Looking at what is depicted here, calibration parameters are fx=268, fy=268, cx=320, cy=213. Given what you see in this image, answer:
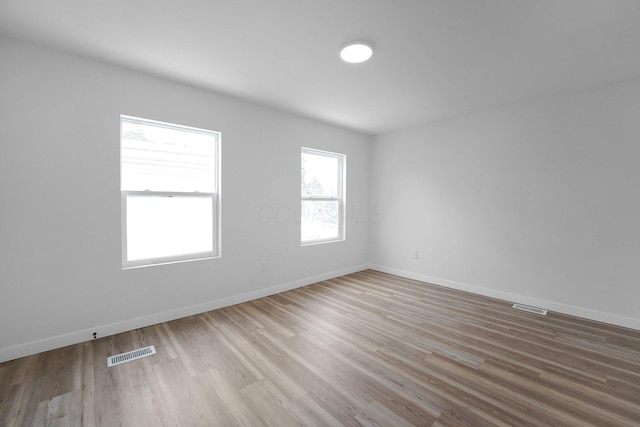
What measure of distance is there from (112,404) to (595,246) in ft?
15.8

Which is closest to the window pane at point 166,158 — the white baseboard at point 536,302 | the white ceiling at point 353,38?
the white ceiling at point 353,38

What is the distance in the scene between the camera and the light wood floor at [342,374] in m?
1.67

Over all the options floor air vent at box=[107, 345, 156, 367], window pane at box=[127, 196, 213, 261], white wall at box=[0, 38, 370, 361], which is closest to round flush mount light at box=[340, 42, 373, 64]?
white wall at box=[0, 38, 370, 361]

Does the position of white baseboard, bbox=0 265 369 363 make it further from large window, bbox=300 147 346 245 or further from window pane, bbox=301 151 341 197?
window pane, bbox=301 151 341 197

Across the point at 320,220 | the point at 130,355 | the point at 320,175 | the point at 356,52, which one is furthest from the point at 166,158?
the point at 320,220

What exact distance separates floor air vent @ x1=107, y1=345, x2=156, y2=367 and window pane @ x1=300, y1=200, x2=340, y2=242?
2.52 m

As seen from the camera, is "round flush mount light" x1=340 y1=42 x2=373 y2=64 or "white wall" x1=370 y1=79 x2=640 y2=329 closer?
"round flush mount light" x1=340 y1=42 x2=373 y2=64

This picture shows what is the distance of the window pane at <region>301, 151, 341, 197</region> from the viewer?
4453 millimetres

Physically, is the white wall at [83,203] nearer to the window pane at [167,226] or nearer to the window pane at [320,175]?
the window pane at [167,226]

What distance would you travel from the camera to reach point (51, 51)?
2.36 meters

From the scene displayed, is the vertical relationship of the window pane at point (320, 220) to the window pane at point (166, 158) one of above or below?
below

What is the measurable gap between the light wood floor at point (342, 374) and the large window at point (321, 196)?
5.66ft

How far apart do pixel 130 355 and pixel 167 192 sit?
162cm

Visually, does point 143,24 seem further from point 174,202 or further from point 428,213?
point 428,213
